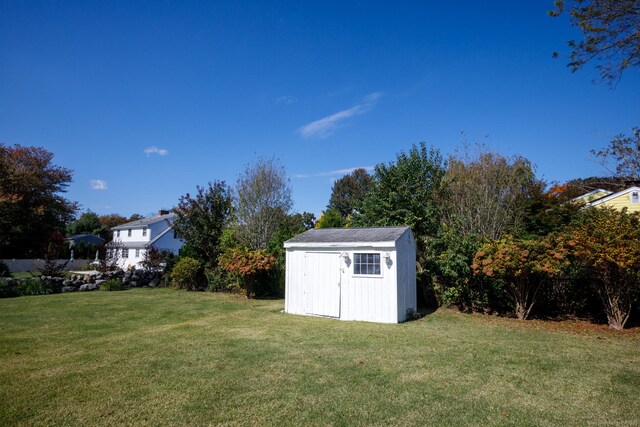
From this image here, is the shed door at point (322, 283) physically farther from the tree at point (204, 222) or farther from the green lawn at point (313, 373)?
the tree at point (204, 222)

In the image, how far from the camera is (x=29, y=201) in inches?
1267

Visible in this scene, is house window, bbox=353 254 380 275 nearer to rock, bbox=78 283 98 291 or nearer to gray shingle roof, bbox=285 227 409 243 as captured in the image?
gray shingle roof, bbox=285 227 409 243

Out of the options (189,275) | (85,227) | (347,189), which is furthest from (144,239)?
(85,227)

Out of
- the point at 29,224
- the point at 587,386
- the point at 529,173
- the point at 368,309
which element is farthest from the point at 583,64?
the point at 29,224

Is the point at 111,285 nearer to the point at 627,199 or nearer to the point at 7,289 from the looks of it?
the point at 7,289

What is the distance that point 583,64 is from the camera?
8.97 metres

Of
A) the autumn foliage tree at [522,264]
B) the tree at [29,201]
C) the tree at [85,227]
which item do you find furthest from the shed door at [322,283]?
the tree at [85,227]

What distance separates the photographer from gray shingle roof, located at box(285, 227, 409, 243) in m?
10.7

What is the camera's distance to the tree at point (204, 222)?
18.9 metres

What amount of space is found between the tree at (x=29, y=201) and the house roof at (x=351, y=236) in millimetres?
26850

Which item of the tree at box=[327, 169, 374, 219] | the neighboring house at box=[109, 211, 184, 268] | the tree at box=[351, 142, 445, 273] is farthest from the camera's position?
the tree at box=[327, 169, 374, 219]

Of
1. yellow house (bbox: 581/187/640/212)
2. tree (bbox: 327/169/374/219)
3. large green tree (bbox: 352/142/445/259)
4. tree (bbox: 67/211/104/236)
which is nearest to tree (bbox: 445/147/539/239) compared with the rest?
large green tree (bbox: 352/142/445/259)

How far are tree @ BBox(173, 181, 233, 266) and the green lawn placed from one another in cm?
865

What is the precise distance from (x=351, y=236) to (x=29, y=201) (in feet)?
114
